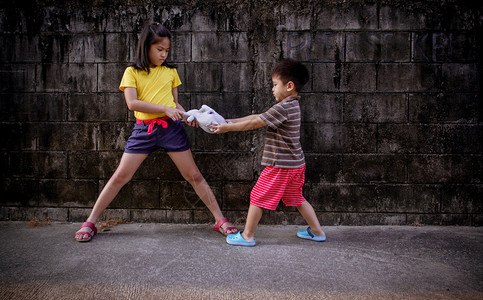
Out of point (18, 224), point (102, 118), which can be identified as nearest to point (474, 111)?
point (102, 118)

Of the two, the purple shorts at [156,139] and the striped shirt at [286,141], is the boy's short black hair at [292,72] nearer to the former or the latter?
the striped shirt at [286,141]


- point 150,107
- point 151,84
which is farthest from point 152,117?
point 151,84

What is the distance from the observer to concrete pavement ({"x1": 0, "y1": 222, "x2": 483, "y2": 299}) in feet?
6.96

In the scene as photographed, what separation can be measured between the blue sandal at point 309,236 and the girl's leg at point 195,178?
0.60 metres

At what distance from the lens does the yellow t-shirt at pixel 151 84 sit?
9.60 ft

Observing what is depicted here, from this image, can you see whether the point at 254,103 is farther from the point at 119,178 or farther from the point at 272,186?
the point at 119,178

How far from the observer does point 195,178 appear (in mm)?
3104

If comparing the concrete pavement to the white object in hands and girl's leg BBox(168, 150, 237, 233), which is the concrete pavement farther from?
the white object in hands

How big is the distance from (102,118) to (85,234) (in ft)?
3.93

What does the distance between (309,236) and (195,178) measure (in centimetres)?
116

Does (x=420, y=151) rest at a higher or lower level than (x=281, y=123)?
lower

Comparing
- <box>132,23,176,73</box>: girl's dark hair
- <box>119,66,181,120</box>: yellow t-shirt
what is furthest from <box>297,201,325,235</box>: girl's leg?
<box>132,23,176,73</box>: girl's dark hair

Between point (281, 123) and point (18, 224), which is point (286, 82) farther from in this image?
point (18, 224)

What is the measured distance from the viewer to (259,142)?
3414 mm
